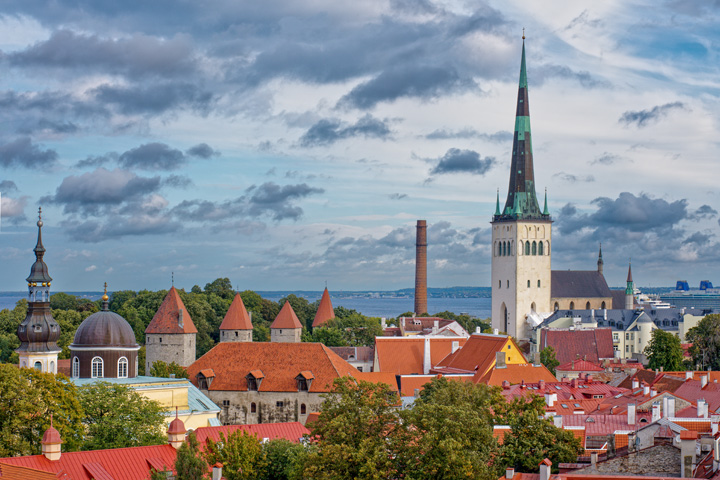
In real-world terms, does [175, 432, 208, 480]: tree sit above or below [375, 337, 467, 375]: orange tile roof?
below

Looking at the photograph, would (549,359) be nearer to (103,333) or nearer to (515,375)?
(515,375)

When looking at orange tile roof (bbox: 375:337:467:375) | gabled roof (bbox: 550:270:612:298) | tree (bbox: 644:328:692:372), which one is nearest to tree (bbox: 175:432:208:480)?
orange tile roof (bbox: 375:337:467:375)

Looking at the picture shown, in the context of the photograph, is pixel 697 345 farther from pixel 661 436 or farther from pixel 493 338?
pixel 661 436

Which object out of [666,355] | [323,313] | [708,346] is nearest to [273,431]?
[666,355]

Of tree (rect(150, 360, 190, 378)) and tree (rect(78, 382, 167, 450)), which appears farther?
tree (rect(150, 360, 190, 378))

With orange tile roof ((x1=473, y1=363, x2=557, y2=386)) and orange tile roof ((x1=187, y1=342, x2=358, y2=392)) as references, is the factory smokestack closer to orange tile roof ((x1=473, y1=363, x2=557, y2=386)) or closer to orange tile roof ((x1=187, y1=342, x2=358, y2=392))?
orange tile roof ((x1=473, y1=363, x2=557, y2=386))

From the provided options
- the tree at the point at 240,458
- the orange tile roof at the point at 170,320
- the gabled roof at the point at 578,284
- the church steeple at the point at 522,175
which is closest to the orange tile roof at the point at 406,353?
the orange tile roof at the point at 170,320

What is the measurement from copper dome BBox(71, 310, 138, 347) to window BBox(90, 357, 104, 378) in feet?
2.49

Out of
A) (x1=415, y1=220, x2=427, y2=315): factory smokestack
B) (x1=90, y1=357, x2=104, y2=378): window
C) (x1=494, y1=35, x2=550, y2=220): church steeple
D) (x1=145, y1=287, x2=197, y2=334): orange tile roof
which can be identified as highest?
(x1=494, y1=35, x2=550, y2=220): church steeple

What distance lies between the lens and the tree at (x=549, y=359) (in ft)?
259

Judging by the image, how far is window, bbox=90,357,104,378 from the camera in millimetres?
50469

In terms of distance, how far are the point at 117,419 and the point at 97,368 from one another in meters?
11.5

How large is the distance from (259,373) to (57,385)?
70.7ft

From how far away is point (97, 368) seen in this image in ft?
166
